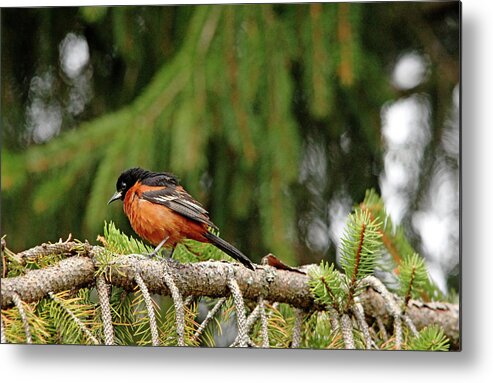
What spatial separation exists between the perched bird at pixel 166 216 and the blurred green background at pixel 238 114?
69 mm

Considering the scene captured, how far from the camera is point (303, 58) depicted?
6.58ft

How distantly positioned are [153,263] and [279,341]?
35 centimetres

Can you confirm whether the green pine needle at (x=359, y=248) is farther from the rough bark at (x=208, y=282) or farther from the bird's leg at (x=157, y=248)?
the bird's leg at (x=157, y=248)

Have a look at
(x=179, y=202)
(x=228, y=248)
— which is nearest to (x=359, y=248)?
(x=228, y=248)

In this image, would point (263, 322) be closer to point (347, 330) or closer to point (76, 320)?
point (347, 330)

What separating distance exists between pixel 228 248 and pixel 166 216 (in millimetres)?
154

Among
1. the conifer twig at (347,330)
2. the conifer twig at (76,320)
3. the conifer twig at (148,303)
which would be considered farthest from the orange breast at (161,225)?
the conifer twig at (347,330)

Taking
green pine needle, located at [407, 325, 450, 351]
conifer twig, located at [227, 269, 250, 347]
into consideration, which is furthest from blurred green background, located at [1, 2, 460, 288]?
green pine needle, located at [407, 325, 450, 351]

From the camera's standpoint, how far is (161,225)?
181cm

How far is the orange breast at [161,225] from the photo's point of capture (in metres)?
1.81

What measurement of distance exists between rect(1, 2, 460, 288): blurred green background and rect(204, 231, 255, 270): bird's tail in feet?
0.26

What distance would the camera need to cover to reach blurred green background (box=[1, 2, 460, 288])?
6.38ft

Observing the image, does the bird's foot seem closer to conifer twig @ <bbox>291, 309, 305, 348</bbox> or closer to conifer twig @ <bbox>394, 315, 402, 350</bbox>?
conifer twig @ <bbox>291, 309, 305, 348</bbox>

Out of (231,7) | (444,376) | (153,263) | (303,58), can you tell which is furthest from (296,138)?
(444,376)
